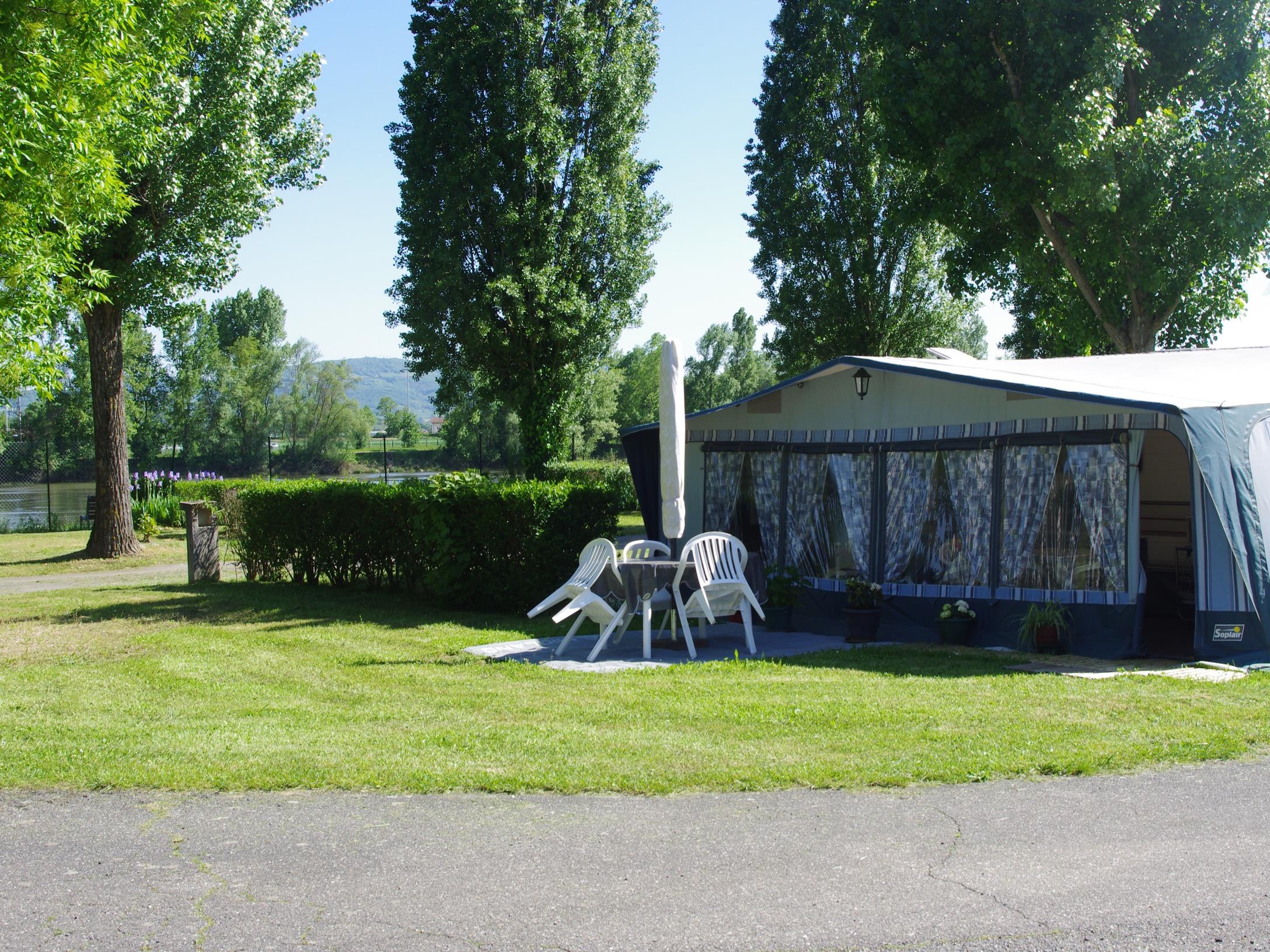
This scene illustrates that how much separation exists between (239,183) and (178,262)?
1.49 m

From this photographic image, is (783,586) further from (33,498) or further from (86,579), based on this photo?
(33,498)

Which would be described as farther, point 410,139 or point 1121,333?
point 410,139

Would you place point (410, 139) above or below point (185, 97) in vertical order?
above

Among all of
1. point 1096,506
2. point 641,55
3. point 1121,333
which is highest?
point 641,55

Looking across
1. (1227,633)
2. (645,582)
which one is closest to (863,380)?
(645,582)

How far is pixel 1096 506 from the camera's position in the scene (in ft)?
27.0

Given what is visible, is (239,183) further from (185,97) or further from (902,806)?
(902,806)

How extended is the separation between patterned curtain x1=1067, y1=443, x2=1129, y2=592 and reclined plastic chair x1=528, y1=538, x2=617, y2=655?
371cm

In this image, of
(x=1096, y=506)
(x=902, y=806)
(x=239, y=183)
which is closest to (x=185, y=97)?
(x=239, y=183)

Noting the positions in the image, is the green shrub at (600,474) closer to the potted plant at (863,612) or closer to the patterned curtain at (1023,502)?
the potted plant at (863,612)

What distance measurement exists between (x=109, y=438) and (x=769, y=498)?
11186 millimetres

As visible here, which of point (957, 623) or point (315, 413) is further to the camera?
point (315, 413)

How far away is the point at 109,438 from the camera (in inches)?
649

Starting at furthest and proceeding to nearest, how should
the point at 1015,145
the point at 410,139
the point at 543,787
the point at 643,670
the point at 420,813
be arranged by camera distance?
the point at 410,139 < the point at 1015,145 < the point at 643,670 < the point at 543,787 < the point at 420,813
